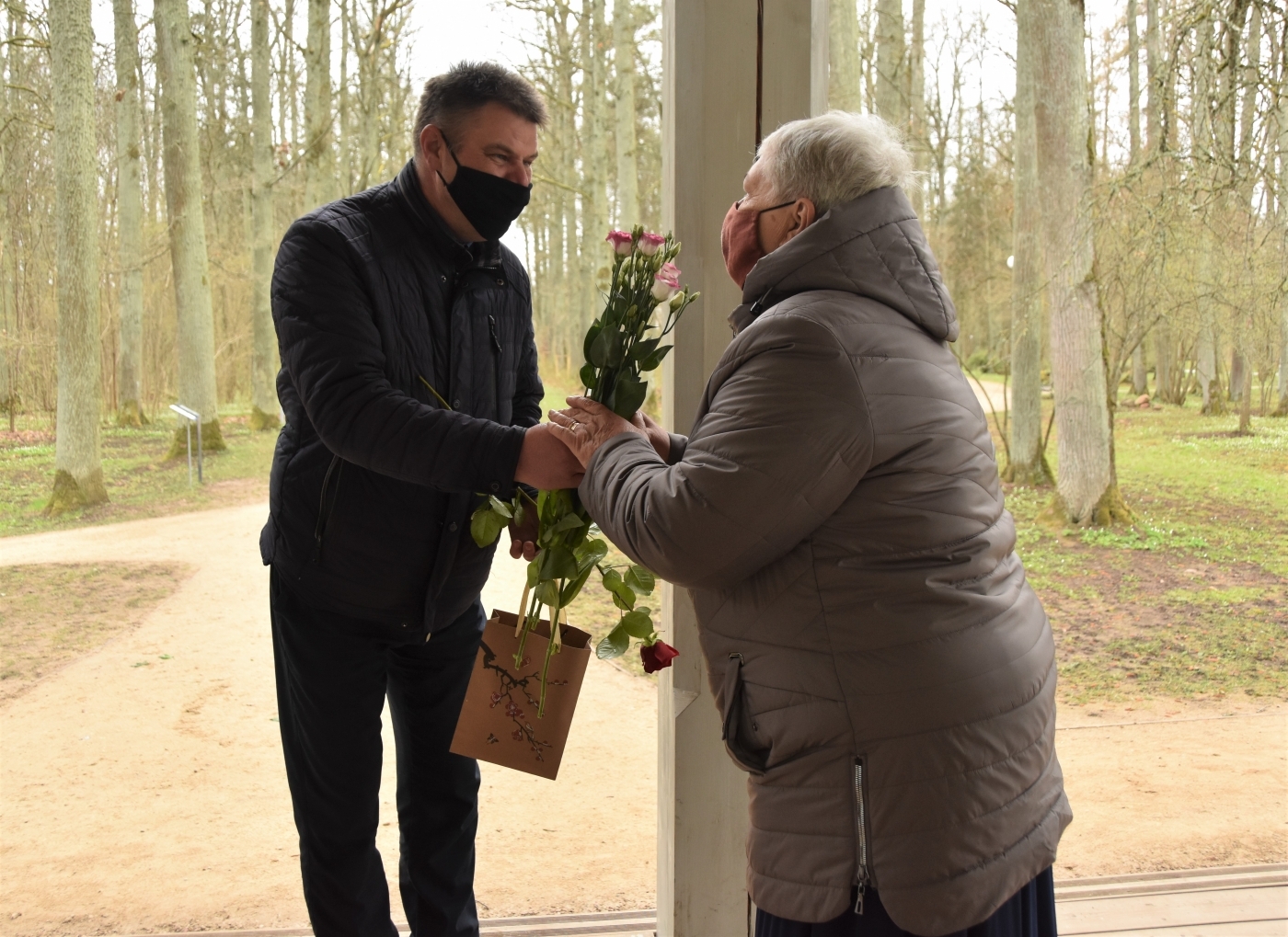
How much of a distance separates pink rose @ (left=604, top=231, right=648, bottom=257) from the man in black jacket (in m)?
0.24

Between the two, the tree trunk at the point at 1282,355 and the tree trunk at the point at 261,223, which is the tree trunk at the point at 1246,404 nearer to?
the tree trunk at the point at 1282,355

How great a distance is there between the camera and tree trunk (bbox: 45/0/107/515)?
2168 mm

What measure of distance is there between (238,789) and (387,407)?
56.1 inches

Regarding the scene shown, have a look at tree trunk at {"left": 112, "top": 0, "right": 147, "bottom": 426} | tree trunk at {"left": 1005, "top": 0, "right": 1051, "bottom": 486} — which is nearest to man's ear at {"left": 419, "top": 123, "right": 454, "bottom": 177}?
tree trunk at {"left": 112, "top": 0, "right": 147, "bottom": 426}

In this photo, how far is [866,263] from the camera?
1132 millimetres

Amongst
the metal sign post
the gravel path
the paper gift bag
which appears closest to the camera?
the paper gift bag

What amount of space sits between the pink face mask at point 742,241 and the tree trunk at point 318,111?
160 centimetres

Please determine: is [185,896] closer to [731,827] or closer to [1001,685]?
[731,827]

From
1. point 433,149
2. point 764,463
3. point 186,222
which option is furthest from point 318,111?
point 764,463

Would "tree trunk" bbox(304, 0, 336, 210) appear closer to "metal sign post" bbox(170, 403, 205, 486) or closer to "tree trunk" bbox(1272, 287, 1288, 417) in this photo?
"metal sign post" bbox(170, 403, 205, 486)

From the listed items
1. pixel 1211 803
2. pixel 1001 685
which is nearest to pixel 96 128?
pixel 1001 685

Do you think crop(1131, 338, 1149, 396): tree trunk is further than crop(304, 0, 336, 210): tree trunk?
Yes

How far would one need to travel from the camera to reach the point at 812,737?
1067 millimetres

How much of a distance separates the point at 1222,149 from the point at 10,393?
2.99 metres
